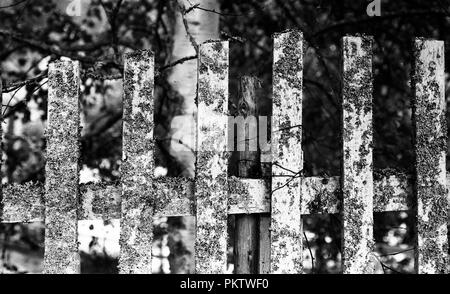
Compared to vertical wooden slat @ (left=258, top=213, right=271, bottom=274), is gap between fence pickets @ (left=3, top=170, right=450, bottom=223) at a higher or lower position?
higher

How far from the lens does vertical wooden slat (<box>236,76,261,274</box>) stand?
1801 mm

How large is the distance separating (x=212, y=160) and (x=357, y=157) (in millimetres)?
519

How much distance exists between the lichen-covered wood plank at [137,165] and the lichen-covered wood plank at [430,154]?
3.19ft

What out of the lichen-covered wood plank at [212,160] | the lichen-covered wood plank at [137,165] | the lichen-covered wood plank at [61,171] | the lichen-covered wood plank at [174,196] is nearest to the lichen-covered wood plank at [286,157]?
the lichen-covered wood plank at [212,160]

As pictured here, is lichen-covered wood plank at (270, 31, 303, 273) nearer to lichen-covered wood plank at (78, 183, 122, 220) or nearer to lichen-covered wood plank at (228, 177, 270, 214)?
lichen-covered wood plank at (228, 177, 270, 214)

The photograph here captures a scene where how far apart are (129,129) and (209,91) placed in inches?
11.4

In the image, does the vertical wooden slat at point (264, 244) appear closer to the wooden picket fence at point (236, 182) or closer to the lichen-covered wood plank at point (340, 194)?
the wooden picket fence at point (236, 182)

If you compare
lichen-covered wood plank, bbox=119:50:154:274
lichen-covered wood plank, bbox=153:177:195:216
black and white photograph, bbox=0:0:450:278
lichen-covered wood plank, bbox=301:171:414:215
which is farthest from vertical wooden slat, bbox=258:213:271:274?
lichen-covered wood plank, bbox=119:50:154:274

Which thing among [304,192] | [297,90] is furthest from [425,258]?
[297,90]

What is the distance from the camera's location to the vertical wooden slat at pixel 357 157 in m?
1.78

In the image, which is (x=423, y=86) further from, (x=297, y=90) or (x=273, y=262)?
(x=273, y=262)

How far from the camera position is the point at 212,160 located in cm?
168

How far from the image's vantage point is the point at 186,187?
5.53 feet

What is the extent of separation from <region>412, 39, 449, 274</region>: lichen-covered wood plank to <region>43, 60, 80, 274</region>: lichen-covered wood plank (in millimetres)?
1206
